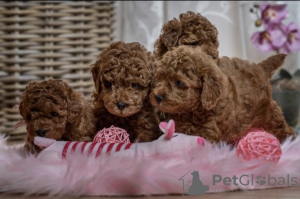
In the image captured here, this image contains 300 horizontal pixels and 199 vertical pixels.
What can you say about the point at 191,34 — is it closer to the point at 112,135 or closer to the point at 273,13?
the point at 112,135

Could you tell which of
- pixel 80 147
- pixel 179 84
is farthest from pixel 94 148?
pixel 179 84

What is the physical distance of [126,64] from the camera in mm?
1045

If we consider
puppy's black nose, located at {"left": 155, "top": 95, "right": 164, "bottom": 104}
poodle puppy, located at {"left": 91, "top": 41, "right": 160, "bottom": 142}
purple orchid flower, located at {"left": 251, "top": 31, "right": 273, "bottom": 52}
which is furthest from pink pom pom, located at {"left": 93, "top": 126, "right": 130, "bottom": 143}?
purple orchid flower, located at {"left": 251, "top": 31, "right": 273, "bottom": 52}

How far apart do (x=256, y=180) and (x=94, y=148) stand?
38cm

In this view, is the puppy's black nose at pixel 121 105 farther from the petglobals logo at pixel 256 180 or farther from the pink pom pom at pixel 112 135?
the petglobals logo at pixel 256 180

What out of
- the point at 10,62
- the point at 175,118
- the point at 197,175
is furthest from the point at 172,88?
the point at 10,62

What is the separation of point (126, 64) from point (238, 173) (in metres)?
0.37

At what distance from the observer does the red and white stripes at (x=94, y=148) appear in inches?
38.7

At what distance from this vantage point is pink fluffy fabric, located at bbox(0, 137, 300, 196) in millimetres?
866

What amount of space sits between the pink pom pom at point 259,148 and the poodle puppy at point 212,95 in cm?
8

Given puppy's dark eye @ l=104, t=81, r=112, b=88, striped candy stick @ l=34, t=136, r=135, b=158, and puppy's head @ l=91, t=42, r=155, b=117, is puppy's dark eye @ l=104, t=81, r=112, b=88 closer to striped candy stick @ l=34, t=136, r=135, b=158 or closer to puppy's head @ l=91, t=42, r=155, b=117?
puppy's head @ l=91, t=42, r=155, b=117

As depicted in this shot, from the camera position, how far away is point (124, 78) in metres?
1.04

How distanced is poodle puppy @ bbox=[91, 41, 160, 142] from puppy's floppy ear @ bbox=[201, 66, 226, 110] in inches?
5.9

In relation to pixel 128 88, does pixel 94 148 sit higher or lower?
lower
